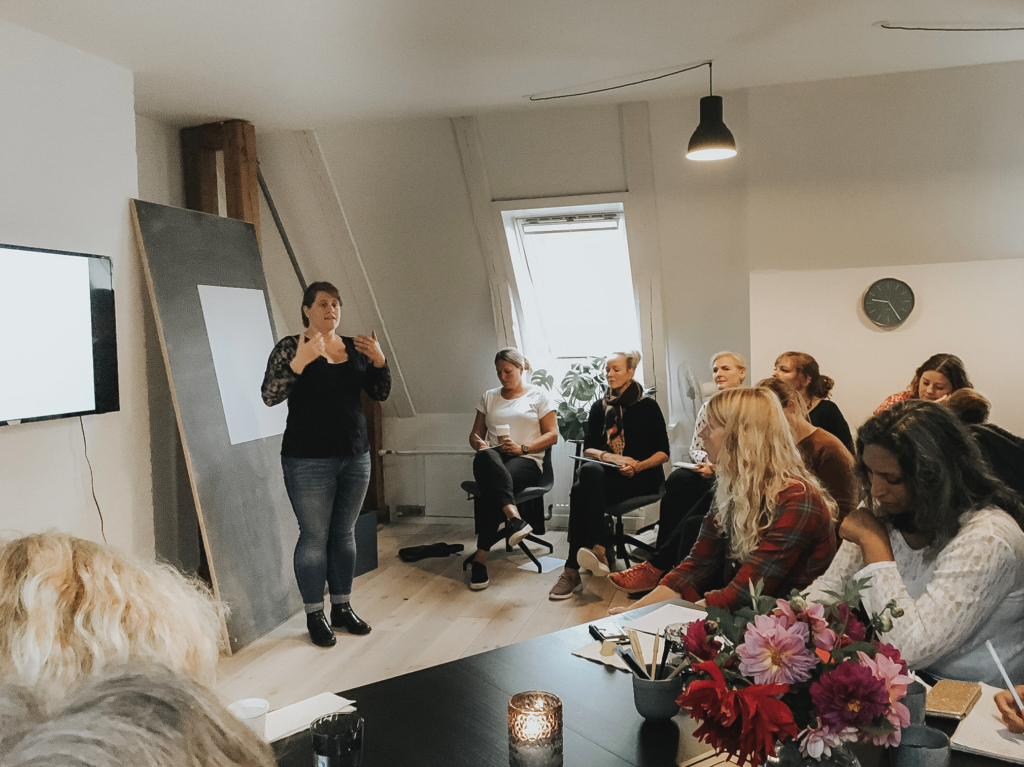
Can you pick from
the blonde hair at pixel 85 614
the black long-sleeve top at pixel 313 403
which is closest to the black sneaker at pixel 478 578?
the black long-sleeve top at pixel 313 403

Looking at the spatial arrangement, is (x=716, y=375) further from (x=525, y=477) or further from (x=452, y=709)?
(x=452, y=709)

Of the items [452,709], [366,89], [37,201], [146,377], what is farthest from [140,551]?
[452,709]

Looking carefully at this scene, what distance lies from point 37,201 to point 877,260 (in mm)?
3931

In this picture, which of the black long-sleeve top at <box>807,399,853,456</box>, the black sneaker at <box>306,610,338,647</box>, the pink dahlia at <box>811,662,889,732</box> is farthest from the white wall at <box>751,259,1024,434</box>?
the pink dahlia at <box>811,662,889,732</box>

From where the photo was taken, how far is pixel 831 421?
3.88 meters

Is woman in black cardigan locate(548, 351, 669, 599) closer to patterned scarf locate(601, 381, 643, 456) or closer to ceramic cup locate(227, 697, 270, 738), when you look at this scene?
patterned scarf locate(601, 381, 643, 456)

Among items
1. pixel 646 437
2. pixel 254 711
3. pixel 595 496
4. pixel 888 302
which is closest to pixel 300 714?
pixel 254 711

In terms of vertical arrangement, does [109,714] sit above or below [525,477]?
above

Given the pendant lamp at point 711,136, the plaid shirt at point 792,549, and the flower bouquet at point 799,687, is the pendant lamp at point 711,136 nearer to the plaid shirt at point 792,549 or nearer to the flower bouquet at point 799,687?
the plaid shirt at point 792,549

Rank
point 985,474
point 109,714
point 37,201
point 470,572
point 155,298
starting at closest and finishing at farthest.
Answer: point 109,714 → point 985,474 → point 37,201 → point 155,298 → point 470,572

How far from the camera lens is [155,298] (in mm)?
3564

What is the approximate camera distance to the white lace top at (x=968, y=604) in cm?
164

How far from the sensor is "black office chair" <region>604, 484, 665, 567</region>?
4352 mm

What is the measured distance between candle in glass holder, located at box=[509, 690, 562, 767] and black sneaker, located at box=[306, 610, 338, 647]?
8.19 feet
